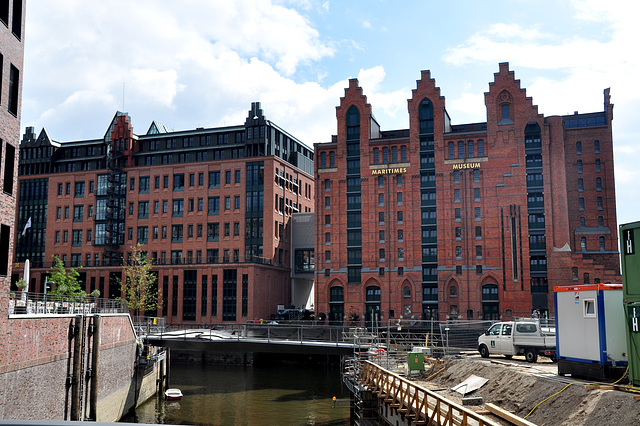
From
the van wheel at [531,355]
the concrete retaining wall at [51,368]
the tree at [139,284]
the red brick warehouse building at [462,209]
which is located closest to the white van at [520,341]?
the van wheel at [531,355]

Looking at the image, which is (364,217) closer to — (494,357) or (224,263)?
(224,263)

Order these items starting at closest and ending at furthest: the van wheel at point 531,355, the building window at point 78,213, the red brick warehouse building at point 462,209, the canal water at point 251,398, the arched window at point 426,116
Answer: the van wheel at point 531,355, the canal water at point 251,398, the red brick warehouse building at point 462,209, the arched window at point 426,116, the building window at point 78,213

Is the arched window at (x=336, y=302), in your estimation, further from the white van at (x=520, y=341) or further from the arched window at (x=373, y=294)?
the white van at (x=520, y=341)

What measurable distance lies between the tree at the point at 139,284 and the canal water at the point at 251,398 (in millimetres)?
19928

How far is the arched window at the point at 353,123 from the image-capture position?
81.5 metres

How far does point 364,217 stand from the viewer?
7875 centimetres

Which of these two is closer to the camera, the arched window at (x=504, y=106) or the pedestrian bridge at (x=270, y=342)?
the pedestrian bridge at (x=270, y=342)

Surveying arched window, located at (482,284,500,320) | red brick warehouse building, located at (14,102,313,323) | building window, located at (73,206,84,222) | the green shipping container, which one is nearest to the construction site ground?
the green shipping container

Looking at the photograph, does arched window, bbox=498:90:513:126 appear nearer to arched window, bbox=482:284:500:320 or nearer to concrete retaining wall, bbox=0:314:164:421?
arched window, bbox=482:284:500:320

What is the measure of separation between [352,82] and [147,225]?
36.3m

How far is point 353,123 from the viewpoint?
8181cm

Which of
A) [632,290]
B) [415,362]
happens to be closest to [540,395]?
[632,290]

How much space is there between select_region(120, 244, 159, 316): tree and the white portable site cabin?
66333 millimetres

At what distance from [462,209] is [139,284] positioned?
43.7 meters
